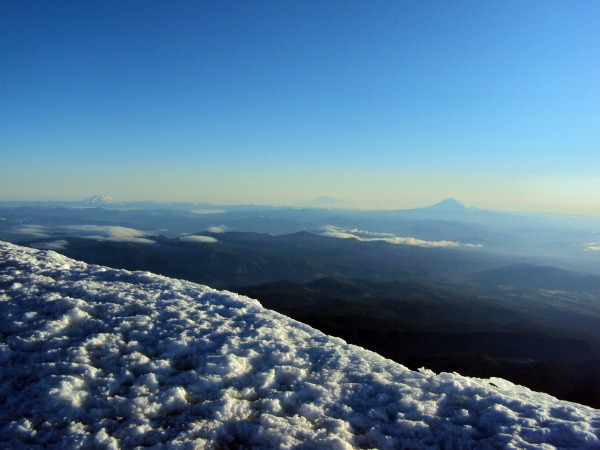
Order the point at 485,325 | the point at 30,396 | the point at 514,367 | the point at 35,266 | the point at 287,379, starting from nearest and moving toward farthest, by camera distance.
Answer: the point at 30,396, the point at 287,379, the point at 35,266, the point at 514,367, the point at 485,325

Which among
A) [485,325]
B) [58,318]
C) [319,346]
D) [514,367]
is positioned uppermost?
[58,318]

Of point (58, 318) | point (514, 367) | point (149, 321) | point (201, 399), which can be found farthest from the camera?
point (514, 367)

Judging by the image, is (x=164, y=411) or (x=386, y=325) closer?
(x=164, y=411)

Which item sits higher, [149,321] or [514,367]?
[149,321]

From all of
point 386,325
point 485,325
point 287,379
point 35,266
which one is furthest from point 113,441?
point 485,325

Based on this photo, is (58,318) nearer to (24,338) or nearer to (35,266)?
(24,338)

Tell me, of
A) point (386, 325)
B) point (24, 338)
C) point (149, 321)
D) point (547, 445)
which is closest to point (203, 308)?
point (149, 321)
